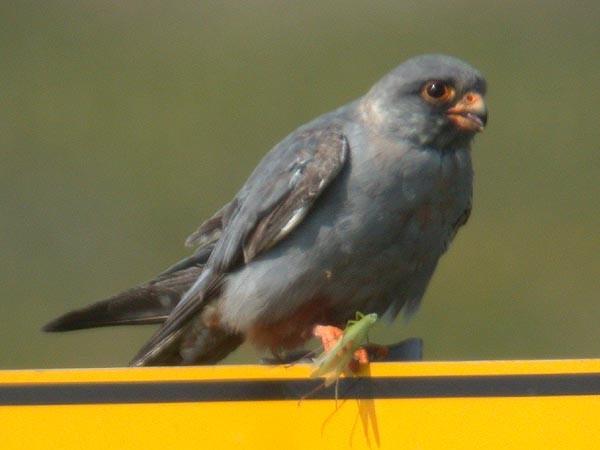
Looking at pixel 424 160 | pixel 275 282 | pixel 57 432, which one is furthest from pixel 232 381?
pixel 424 160

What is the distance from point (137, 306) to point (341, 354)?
136cm

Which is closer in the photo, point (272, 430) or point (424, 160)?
point (272, 430)

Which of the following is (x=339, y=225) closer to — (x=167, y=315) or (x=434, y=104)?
(x=434, y=104)

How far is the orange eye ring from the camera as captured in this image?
3.58 metres

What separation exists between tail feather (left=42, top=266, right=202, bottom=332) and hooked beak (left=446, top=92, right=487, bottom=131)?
999mm

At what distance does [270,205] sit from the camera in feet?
11.6

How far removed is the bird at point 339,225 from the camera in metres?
3.44

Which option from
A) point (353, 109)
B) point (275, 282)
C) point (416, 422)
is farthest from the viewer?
point (353, 109)

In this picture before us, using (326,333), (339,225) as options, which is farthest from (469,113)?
(326,333)

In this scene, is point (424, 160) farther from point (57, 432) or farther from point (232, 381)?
point (57, 432)

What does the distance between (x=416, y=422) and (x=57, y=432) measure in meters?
0.68

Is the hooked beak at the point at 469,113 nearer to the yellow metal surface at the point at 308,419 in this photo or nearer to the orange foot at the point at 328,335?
the orange foot at the point at 328,335

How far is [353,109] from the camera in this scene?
374 centimetres

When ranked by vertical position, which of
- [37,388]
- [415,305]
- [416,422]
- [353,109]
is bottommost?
[415,305]
